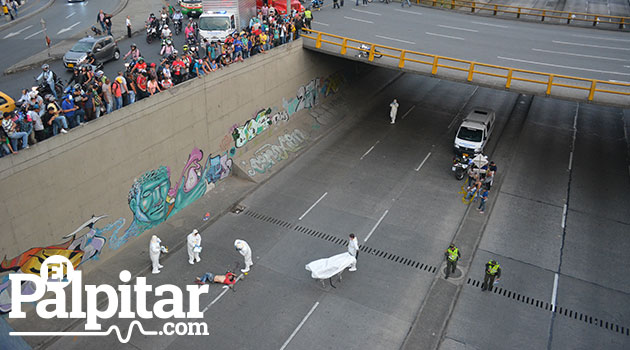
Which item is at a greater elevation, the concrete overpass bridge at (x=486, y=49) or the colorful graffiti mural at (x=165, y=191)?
the concrete overpass bridge at (x=486, y=49)

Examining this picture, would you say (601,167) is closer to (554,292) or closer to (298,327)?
(554,292)

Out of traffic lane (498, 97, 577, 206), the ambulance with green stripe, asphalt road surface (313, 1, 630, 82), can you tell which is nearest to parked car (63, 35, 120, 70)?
the ambulance with green stripe

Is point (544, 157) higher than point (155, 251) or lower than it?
higher

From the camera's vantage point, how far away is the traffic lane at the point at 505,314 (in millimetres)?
16859

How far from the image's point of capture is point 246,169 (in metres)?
26.7

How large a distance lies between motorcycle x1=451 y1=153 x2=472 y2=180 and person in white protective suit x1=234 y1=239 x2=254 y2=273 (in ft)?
42.5

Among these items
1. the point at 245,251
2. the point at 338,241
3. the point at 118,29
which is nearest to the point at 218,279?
the point at 245,251

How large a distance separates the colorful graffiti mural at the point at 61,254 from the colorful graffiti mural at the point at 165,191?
821 millimetres

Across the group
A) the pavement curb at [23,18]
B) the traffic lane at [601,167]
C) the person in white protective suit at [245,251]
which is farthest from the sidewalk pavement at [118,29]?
the traffic lane at [601,167]

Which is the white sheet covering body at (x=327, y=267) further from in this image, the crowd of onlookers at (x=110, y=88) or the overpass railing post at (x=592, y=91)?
the overpass railing post at (x=592, y=91)

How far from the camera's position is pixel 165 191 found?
2253 cm

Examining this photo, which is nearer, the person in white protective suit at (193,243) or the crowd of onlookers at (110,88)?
the crowd of onlookers at (110,88)

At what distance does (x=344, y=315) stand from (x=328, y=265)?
6.32 ft

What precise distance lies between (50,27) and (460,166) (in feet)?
104
